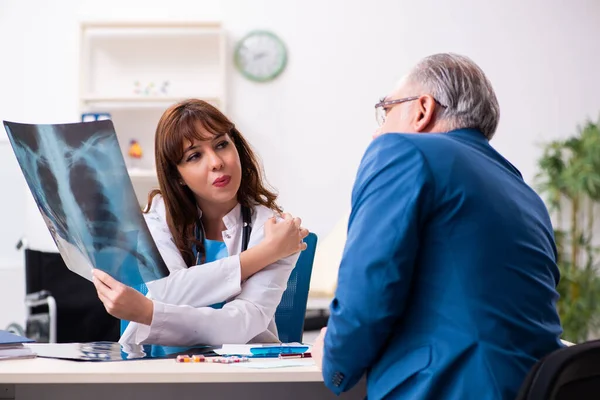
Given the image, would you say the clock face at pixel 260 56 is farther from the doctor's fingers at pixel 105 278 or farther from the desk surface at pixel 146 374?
the desk surface at pixel 146 374

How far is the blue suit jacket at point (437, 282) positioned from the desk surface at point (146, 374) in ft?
0.53

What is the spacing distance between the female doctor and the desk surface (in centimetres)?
24

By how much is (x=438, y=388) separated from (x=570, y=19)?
468cm

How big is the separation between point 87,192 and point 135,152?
140 inches

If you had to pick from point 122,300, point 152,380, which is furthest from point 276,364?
point 122,300

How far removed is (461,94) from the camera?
4.26ft

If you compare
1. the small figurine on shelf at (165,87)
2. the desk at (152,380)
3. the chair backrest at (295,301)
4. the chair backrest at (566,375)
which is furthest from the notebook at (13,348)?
the small figurine on shelf at (165,87)

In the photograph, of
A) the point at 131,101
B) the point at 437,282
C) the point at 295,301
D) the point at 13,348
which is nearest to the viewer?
the point at 437,282

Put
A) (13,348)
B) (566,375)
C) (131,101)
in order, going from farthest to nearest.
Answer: (131,101), (13,348), (566,375)

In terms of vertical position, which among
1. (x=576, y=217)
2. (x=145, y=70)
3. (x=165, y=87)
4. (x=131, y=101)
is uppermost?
(x=145, y=70)

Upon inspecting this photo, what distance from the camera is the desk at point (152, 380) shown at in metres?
1.31

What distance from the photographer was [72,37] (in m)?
5.21

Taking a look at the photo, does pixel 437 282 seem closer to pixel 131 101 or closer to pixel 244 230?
pixel 244 230

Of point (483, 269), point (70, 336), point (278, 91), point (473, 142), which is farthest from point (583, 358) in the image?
point (278, 91)
